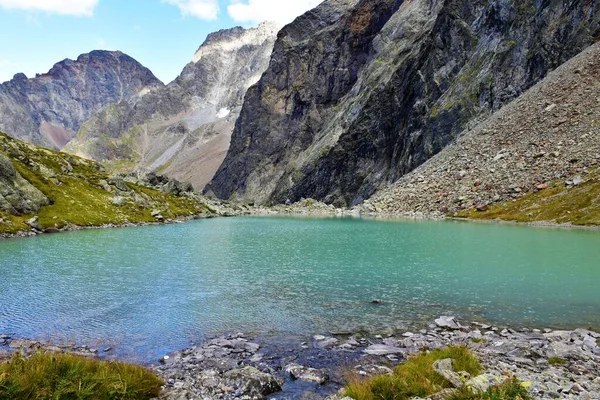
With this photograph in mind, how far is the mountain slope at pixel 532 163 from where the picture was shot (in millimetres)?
69875

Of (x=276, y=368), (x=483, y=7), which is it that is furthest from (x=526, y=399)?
(x=483, y=7)

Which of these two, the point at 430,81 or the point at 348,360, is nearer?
the point at 348,360

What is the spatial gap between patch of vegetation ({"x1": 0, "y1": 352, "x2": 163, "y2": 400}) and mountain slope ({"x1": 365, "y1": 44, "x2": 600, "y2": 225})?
6872 centimetres

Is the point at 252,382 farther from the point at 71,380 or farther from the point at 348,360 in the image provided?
the point at 71,380

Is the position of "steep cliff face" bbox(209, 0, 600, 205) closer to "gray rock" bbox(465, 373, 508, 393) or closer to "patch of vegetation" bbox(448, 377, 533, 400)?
"gray rock" bbox(465, 373, 508, 393)

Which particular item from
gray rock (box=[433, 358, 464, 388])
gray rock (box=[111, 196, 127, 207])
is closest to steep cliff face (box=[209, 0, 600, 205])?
gray rock (box=[111, 196, 127, 207])

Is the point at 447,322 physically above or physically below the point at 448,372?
below

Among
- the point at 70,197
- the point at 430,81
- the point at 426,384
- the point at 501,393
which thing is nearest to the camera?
the point at 501,393

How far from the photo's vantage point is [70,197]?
283 ft

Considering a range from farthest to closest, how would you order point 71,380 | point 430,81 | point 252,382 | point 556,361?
point 430,81 → point 556,361 → point 252,382 → point 71,380

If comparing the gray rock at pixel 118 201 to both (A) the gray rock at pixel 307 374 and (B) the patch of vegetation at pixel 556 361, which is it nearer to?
(A) the gray rock at pixel 307 374

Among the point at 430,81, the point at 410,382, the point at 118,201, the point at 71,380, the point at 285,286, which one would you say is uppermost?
the point at 430,81

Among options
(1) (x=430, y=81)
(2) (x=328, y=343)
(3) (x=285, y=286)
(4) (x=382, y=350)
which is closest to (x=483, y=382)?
(4) (x=382, y=350)

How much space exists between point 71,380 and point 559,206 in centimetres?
7575
